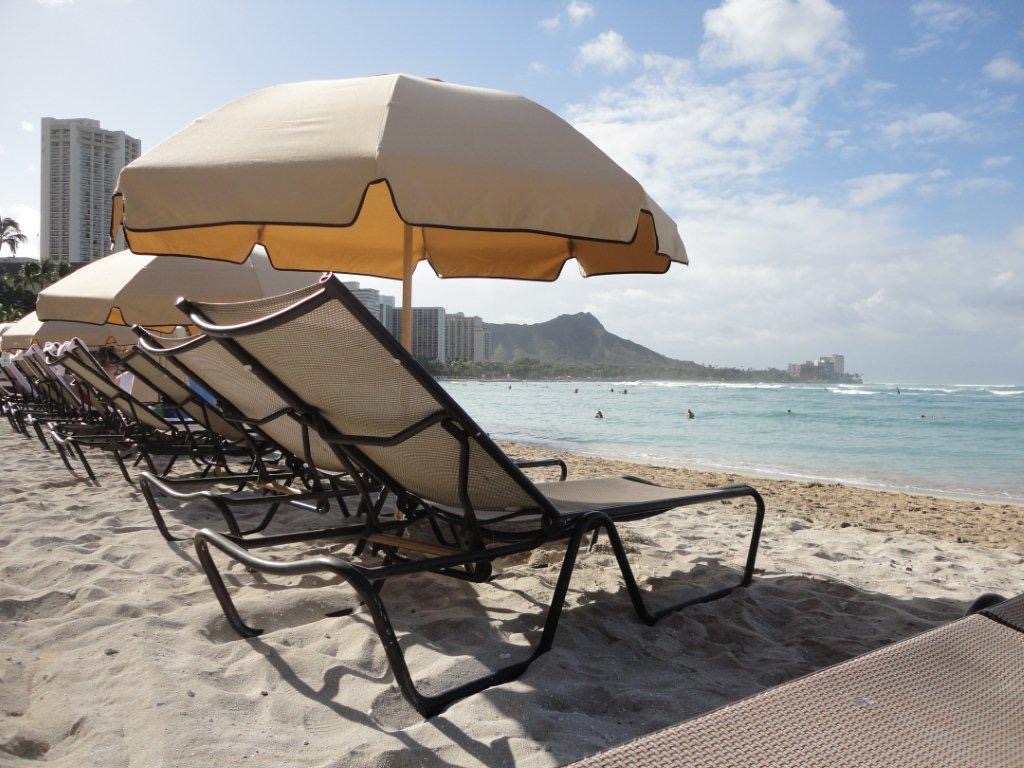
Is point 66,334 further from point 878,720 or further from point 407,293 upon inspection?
point 878,720

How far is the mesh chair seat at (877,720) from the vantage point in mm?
786

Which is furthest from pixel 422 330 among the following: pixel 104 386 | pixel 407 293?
pixel 407 293

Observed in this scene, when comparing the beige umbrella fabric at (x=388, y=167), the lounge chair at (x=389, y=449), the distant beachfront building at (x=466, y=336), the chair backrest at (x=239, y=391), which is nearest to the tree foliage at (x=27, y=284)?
the distant beachfront building at (x=466, y=336)

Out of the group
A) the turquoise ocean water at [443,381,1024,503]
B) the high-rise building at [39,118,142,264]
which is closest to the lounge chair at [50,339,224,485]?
the turquoise ocean water at [443,381,1024,503]

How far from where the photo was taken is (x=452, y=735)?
1604 millimetres

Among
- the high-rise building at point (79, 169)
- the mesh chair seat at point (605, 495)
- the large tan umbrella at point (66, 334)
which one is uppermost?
the high-rise building at point (79, 169)

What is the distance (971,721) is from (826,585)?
232 cm

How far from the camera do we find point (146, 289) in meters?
5.74

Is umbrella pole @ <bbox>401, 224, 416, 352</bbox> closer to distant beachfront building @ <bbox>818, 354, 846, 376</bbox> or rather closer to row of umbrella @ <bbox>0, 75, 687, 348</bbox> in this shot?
row of umbrella @ <bbox>0, 75, 687, 348</bbox>

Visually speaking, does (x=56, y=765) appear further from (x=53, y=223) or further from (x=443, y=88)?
(x=53, y=223)

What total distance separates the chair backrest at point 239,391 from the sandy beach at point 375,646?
54 centimetres

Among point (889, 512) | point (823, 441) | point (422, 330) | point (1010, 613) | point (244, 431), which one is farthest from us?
point (823, 441)

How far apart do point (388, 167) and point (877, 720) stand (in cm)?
199

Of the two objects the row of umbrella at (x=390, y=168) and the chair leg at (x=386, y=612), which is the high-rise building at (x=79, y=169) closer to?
the row of umbrella at (x=390, y=168)
